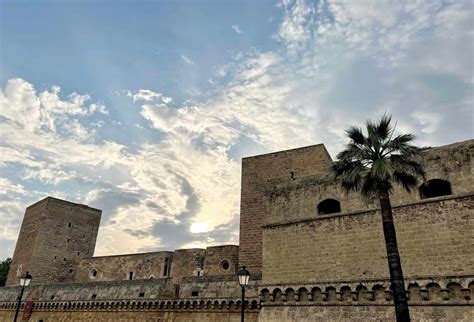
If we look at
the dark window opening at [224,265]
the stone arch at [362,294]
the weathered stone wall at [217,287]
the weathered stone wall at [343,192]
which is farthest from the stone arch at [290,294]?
the dark window opening at [224,265]

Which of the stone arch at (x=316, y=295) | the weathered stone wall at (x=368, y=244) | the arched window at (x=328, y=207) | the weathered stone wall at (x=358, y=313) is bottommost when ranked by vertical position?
the weathered stone wall at (x=358, y=313)

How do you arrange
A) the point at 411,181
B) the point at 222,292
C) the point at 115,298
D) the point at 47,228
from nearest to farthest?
1. the point at 411,181
2. the point at 222,292
3. the point at 115,298
4. the point at 47,228

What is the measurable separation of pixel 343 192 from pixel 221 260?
10.7 metres

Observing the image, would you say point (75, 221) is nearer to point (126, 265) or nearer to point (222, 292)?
point (126, 265)

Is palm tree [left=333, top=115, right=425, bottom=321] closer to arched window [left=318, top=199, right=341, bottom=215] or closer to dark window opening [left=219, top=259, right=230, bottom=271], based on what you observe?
arched window [left=318, top=199, right=341, bottom=215]

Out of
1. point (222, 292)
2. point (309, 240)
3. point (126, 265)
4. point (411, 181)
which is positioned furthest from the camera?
point (126, 265)

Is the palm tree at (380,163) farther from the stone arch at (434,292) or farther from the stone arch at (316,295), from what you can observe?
the stone arch at (316,295)

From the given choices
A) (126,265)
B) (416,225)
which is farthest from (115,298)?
(416,225)

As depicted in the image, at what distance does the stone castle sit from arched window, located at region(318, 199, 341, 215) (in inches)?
1.9

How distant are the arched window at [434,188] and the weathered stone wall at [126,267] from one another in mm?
18762

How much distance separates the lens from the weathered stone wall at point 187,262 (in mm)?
25922

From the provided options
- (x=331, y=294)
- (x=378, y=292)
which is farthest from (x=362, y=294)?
(x=331, y=294)

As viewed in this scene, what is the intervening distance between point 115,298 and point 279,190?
12.5 meters

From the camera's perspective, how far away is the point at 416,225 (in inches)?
570
